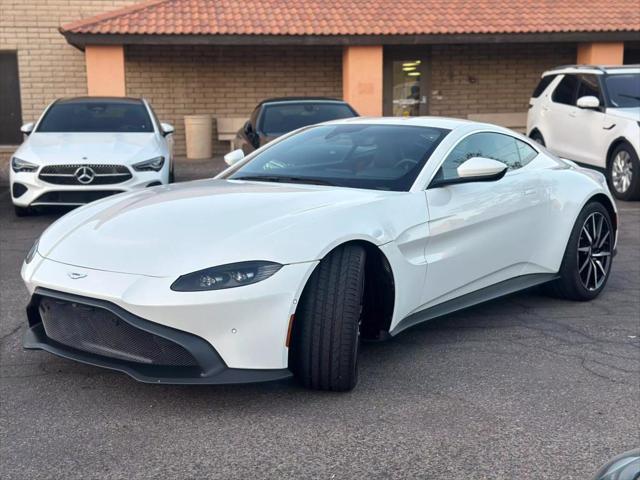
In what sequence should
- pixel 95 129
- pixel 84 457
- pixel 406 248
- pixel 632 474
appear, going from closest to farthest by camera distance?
1. pixel 632 474
2. pixel 84 457
3. pixel 406 248
4. pixel 95 129

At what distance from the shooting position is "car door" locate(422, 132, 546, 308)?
4.66 metres

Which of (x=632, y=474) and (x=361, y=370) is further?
(x=361, y=370)

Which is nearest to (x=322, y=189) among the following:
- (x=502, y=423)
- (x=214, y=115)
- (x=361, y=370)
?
(x=361, y=370)

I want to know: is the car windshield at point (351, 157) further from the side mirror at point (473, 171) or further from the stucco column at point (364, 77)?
the stucco column at point (364, 77)

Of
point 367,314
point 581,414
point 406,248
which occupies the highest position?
point 406,248

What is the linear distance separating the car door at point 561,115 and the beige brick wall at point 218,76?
27.3ft

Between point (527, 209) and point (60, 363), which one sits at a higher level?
point (527, 209)

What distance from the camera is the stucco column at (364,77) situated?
686 inches

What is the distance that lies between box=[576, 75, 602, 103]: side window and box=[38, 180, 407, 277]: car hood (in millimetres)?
8155

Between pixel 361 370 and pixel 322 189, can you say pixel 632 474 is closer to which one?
pixel 361 370

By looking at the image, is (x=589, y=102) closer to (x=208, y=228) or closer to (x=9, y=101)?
(x=208, y=228)

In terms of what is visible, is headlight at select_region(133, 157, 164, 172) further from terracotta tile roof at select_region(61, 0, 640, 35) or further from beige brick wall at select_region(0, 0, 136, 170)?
beige brick wall at select_region(0, 0, 136, 170)

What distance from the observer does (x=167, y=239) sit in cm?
393

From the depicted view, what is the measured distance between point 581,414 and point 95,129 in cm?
801
